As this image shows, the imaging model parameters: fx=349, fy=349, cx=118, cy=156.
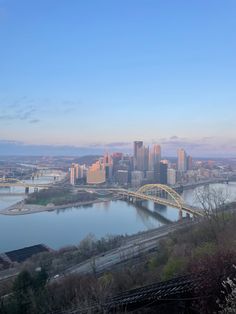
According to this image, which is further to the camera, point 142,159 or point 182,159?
point 182,159

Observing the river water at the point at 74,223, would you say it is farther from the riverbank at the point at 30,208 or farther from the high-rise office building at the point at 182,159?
the high-rise office building at the point at 182,159

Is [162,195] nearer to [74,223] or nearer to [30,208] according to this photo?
[30,208]

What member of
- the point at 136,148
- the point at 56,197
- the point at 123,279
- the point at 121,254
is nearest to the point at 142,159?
the point at 136,148

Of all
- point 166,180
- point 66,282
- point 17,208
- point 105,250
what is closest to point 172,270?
point 66,282

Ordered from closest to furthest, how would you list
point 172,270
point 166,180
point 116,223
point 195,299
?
point 195,299, point 172,270, point 116,223, point 166,180

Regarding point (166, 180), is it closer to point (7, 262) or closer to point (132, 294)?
point (7, 262)

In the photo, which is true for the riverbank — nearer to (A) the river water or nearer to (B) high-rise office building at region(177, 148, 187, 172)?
(A) the river water

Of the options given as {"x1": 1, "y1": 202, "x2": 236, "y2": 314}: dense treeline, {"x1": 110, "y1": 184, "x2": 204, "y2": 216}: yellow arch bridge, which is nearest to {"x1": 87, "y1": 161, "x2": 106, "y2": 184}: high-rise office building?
{"x1": 110, "y1": 184, "x2": 204, "y2": 216}: yellow arch bridge
